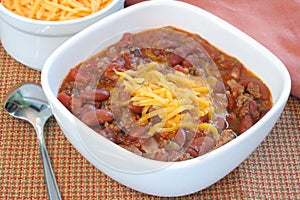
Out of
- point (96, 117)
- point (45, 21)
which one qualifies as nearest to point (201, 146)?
point (96, 117)

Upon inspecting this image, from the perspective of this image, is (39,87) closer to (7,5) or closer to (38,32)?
(38,32)

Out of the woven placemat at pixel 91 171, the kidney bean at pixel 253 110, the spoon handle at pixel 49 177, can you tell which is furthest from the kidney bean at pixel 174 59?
the spoon handle at pixel 49 177

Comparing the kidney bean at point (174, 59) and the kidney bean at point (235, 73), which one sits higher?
the kidney bean at point (174, 59)

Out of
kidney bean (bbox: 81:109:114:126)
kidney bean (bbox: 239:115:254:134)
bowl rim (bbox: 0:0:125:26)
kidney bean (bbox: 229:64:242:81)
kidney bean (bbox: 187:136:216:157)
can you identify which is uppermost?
bowl rim (bbox: 0:0:125:26)

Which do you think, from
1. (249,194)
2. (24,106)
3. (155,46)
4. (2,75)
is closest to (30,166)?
(24,106)

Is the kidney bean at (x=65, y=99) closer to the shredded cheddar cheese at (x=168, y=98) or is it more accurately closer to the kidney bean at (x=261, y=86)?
the shredded cheddar cheese at (x=168, y=98)

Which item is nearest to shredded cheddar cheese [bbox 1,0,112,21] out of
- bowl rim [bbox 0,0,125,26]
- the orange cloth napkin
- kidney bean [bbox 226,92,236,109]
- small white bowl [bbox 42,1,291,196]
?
bowl rim [bbox 0,0,125,26]

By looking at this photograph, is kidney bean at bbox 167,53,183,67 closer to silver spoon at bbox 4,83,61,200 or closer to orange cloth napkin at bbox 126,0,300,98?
orange cloth napkin at bbox 126,0,300,98
